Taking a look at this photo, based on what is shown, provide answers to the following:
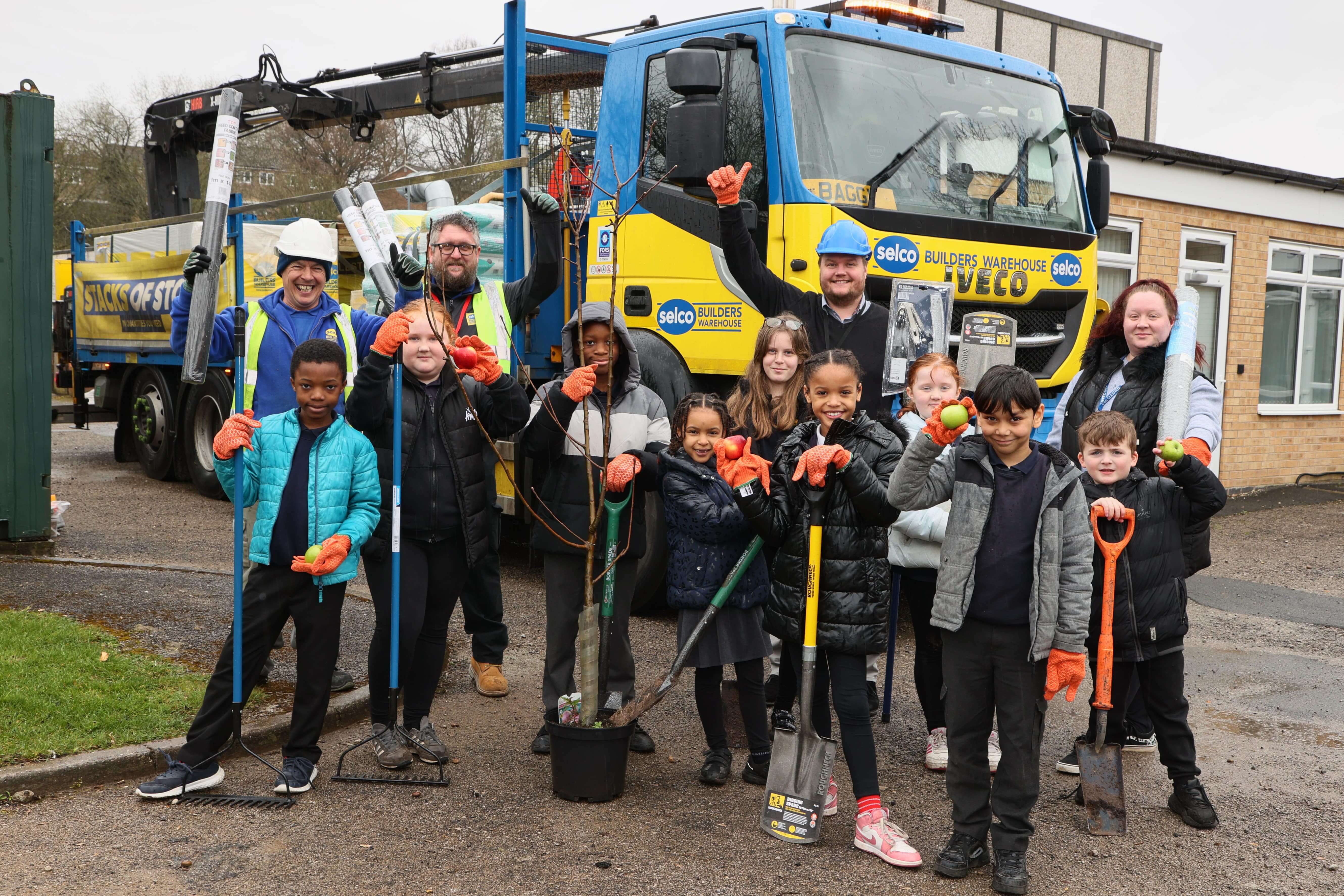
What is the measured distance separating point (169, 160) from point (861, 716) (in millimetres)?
11894

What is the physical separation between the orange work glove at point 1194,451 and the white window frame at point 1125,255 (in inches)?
330

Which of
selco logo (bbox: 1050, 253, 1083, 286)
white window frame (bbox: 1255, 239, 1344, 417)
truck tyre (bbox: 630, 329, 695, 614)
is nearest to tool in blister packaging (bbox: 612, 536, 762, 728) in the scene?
truck tyre (bbox: 630, 329, 695, 614)

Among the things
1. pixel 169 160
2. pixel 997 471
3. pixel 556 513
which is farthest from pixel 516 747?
pixel 169 160

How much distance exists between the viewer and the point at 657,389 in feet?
20.6

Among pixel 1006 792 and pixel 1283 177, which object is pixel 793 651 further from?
pixel 1283 177

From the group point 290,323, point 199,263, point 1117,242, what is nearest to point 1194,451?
point 290,323

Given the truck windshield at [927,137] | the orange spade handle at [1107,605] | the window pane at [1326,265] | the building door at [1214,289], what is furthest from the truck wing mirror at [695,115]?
the window pane at [1326,265]

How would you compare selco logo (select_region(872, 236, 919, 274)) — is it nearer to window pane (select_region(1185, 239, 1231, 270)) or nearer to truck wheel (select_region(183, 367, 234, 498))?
truck wheel (select_region(183, 367, 234, 498))

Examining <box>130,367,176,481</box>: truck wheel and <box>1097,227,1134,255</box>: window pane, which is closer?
<box>130,367,176,481</box>: truck wheel

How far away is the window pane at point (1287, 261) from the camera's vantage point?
1378 cm

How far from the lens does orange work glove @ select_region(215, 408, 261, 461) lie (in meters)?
3.93

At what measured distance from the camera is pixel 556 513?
4449 millimetres

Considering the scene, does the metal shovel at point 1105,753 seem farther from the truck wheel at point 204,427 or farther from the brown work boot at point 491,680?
the truck wheel at point 204,427

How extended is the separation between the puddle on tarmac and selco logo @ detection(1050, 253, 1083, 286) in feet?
8.71
